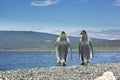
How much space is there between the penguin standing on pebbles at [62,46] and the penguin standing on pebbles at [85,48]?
2.92ft

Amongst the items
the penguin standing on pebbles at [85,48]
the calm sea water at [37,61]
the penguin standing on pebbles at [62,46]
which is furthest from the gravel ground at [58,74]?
the calm sea water at [37,61]

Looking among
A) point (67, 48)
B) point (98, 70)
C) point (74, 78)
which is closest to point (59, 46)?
point (67, 48)

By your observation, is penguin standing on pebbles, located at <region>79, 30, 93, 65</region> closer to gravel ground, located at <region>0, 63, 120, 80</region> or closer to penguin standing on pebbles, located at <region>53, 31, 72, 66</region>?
penguin standing on pebbles, located at <region>53, 31, 72, 66</region>

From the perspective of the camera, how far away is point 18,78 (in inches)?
699

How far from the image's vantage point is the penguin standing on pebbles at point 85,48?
83.2ft

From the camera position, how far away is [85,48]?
2556cm

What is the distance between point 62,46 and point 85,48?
1.41 meters

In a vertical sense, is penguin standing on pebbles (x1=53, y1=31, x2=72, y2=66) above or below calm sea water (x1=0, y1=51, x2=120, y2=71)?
above

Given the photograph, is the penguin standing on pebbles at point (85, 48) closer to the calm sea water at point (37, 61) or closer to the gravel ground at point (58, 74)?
the gravel ground at point (58, 74)

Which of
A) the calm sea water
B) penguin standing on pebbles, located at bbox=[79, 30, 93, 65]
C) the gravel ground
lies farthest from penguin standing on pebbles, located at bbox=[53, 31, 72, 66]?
the calm sea water

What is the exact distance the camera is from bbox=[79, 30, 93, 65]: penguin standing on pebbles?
83.2 feet

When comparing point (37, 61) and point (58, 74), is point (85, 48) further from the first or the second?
point (37, 61)

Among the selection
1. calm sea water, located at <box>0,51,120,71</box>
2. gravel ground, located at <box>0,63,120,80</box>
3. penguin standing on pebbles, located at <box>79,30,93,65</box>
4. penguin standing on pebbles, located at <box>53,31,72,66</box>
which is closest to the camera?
gravel ground, located at <box>0,63,120,80</box>

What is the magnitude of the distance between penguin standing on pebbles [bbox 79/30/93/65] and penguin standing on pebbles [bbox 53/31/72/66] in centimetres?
89
